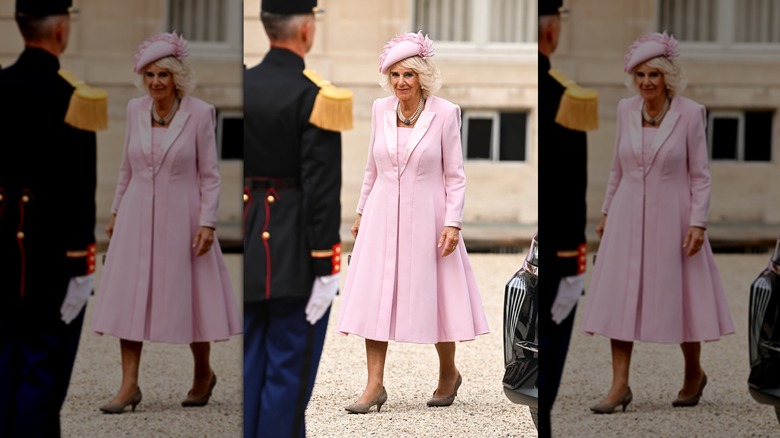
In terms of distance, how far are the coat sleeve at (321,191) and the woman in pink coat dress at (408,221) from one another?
1.52 ft

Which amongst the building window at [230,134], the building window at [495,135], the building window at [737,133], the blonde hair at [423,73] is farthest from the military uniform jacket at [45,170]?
the building window at [495,135]

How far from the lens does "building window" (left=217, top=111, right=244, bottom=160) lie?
524 centimetres

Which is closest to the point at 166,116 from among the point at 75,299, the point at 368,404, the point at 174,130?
the point at 174,130

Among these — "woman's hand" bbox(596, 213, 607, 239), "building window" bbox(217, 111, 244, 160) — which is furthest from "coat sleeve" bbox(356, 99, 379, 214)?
"woman's hand" bbox(596, 213, 607, 239)

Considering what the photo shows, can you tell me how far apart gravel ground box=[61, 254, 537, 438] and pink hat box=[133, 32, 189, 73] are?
2.80ft

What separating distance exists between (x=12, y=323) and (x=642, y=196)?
263 cm

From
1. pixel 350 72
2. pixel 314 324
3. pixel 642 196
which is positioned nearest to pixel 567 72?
pixel 642 196

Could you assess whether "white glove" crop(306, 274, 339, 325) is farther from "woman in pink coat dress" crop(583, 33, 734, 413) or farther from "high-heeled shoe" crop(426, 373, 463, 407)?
"high-heeled shoe" crop(426, 373, 463, 407)

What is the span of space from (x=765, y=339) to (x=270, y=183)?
2138mm

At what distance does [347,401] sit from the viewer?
675cm

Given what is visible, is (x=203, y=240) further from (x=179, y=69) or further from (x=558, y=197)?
(x=558, y=197)

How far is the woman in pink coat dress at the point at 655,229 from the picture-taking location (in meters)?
5.25

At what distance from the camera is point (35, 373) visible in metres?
5.54

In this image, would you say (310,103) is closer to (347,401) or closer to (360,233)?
(360,233)
